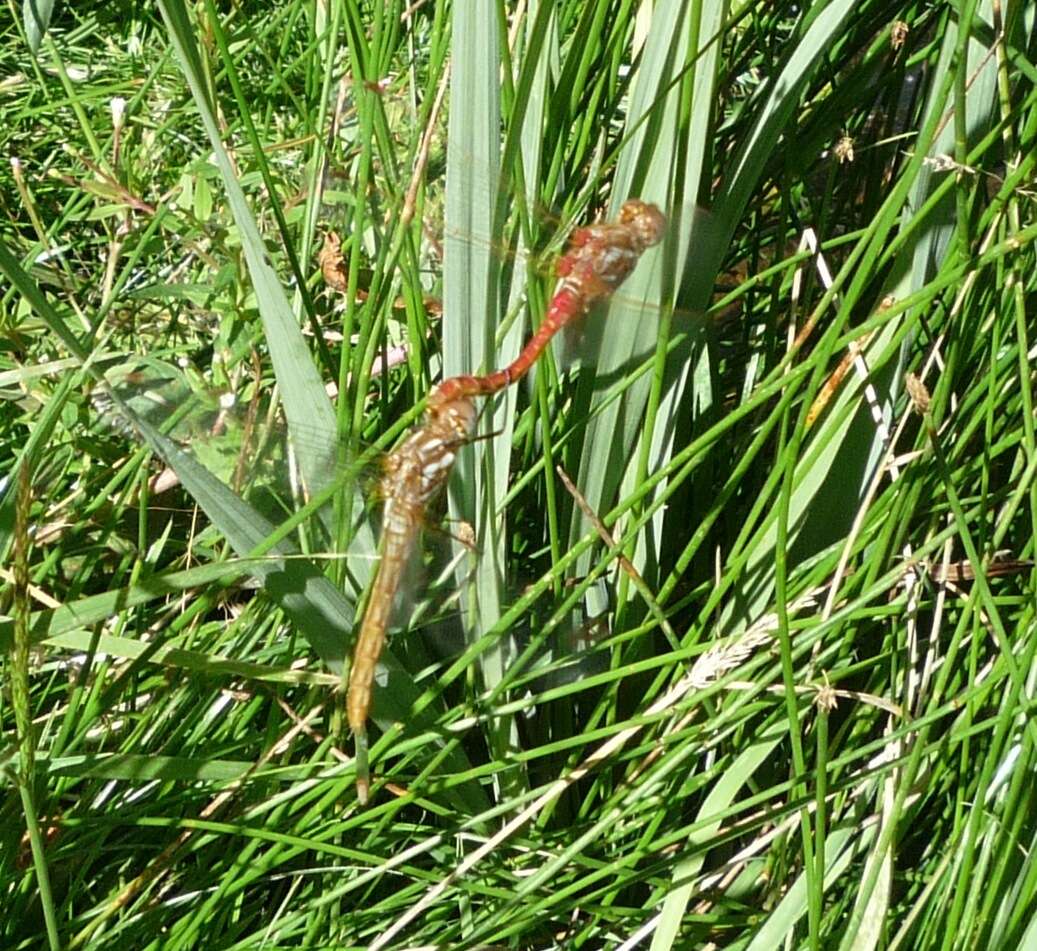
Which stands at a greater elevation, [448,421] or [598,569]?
[448,421]

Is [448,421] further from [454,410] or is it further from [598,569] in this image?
[598,569]

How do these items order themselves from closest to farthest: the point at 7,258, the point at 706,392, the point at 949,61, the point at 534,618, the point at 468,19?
the point at 7,258 → the point at 468,19 → the point at 949,61 → the point at 534,618 → the point at 706,392

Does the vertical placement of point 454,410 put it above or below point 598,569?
above

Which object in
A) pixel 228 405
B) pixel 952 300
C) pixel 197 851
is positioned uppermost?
pixel 952 300

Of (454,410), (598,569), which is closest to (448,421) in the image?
(454,410)

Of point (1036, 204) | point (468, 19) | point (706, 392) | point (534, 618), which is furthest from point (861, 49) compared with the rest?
point (534, 618)

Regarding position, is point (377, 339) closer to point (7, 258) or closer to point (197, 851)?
point (7, 258)

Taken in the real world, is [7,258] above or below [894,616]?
above

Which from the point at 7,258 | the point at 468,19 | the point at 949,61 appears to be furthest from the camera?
the point at 949,61
